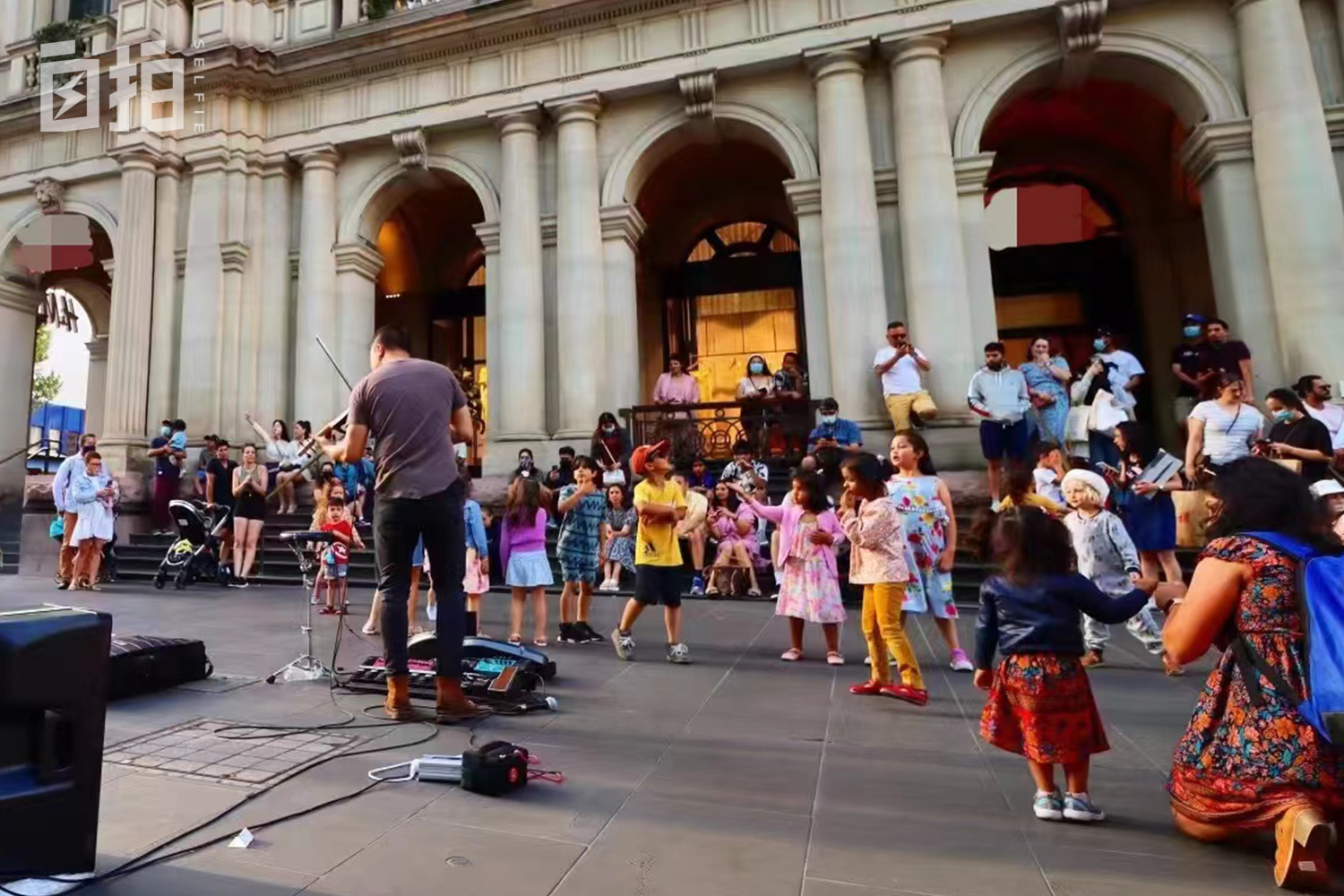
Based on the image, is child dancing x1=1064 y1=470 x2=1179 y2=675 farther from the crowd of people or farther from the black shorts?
the black shorts

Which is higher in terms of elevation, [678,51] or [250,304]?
[678,51]

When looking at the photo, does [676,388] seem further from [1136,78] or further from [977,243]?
[1136,78]

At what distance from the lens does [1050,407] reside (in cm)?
1050

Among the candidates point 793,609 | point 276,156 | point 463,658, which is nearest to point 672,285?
point 276,156

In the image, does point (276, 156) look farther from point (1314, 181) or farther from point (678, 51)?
point (1314, 181)

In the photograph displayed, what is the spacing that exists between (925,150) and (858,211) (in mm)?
1427

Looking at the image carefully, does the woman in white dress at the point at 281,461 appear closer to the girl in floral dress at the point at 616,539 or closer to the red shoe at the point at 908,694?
the girl in floral dress at the point at 616,539

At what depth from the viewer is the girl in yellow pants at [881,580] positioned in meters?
4.89

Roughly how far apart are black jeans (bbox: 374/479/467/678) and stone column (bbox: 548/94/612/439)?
8.72m

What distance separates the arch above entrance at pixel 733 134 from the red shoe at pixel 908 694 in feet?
34.0

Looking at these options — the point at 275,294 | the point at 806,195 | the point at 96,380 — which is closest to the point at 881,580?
the point at 806,195

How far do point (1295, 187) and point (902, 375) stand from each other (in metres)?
6.15

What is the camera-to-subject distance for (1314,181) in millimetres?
10648

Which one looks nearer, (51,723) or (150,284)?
(51,723)
